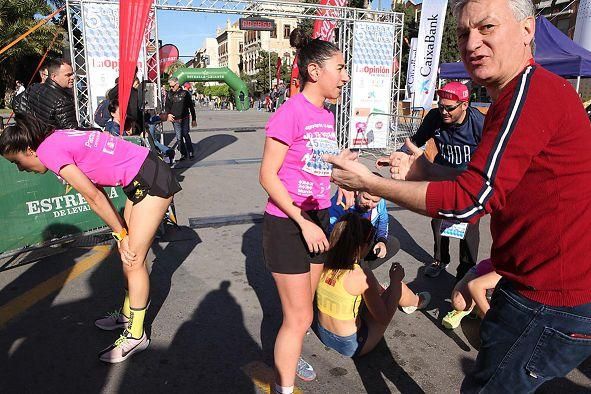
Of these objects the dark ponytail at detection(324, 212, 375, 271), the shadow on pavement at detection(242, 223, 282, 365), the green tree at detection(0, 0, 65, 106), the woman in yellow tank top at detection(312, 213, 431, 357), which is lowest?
the shadow on pavement at detection(242, 223, 282, 365)

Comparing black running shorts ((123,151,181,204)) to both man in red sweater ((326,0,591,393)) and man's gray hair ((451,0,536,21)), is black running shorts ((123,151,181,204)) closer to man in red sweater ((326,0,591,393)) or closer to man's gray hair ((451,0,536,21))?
man in red sweater ((326,0,591,393))

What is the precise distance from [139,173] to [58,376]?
1344 millimetres

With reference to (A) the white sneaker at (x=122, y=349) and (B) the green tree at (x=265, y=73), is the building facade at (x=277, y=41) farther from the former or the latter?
(A) the white sneaker at (x=122, y=349)

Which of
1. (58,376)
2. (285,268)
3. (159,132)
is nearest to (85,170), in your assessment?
(58,376)

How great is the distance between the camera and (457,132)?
366cm

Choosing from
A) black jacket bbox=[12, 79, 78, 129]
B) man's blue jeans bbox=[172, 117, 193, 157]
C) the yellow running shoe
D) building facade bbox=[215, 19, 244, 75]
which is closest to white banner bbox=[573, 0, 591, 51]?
man's blue jeans bbox=[172, 117, 193, 157]

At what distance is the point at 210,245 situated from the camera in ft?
16.7

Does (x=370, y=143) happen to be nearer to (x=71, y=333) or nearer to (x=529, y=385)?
(x=71, y=333)

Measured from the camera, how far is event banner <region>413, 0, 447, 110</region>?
10305 mm

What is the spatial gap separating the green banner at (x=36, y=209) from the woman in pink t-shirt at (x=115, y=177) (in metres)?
1.87

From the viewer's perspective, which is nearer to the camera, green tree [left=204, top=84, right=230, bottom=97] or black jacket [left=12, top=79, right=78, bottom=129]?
black jacket [left=12, top=79, right=78, bottom=129]

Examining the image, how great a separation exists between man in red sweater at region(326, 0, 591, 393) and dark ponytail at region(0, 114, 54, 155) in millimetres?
2099

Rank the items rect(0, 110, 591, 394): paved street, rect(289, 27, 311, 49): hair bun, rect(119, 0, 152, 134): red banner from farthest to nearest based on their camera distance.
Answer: rect(119, 0, 152, 134): red banner → rect(0, 110, 591, 394): paved street → rect(289, 27, 311, 49): hair bun

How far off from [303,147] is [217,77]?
35.0 m
